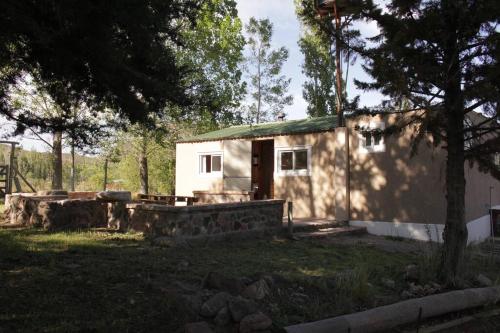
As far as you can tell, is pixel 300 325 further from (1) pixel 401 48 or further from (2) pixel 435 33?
(2) pixel 435 33

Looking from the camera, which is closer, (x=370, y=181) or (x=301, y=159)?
(x=370, y=181)

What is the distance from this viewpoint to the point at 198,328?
439cm

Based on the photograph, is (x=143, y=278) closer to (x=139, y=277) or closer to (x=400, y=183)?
(x=139, y=277)

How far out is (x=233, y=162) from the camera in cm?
1747

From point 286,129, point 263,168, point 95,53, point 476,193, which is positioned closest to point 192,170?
point 263,168

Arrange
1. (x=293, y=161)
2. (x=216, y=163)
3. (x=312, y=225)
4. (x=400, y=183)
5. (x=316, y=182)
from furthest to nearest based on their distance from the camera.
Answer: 1. (x=216, y=163)
2. (x=293, y=161)
3. (x=316, y=182)
4. (x=400, y=183)
5. (x=312, y=225)

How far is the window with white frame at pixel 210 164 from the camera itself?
18266 mm

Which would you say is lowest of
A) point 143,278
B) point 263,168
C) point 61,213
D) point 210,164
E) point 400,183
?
point 143,278

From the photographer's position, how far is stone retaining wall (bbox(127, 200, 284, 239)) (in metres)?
9.76

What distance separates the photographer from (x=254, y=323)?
4609 millimetres

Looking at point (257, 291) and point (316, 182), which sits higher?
point (316, 182)

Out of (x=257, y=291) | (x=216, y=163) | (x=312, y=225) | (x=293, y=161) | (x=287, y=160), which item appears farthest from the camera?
(x=216, y=163)

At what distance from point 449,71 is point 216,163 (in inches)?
492

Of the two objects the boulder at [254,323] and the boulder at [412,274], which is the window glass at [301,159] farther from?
the boulder at [254,323]
